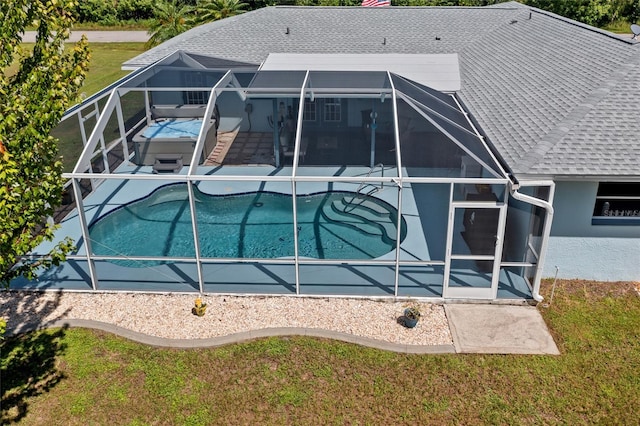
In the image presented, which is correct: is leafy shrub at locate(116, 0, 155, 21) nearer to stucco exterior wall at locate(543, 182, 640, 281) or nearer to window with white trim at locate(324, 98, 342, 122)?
window with white trim at locate(324, 98, 342, 122)

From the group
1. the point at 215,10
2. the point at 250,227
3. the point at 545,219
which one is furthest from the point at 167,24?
the point at 545,219

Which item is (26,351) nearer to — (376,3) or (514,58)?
(514,58)

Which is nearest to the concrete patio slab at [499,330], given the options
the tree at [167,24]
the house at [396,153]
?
A: the house at [396,153]

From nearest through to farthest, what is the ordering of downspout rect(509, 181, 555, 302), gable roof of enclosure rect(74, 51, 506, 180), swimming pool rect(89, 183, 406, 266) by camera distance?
1. downspout rect(509, 181, 555, 302)
2. gable roof of enclosure rect(74, 51, 506, 180)
3. swimming pool rect(89, 183, 406, 266)

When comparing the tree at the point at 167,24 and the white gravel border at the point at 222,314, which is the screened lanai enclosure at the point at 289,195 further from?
the tree at the point at 167,24

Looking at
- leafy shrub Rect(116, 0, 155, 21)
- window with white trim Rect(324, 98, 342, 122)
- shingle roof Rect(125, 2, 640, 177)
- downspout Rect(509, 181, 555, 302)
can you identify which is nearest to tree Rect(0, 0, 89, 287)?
downspout Rect(509, 181, 555, 302)
